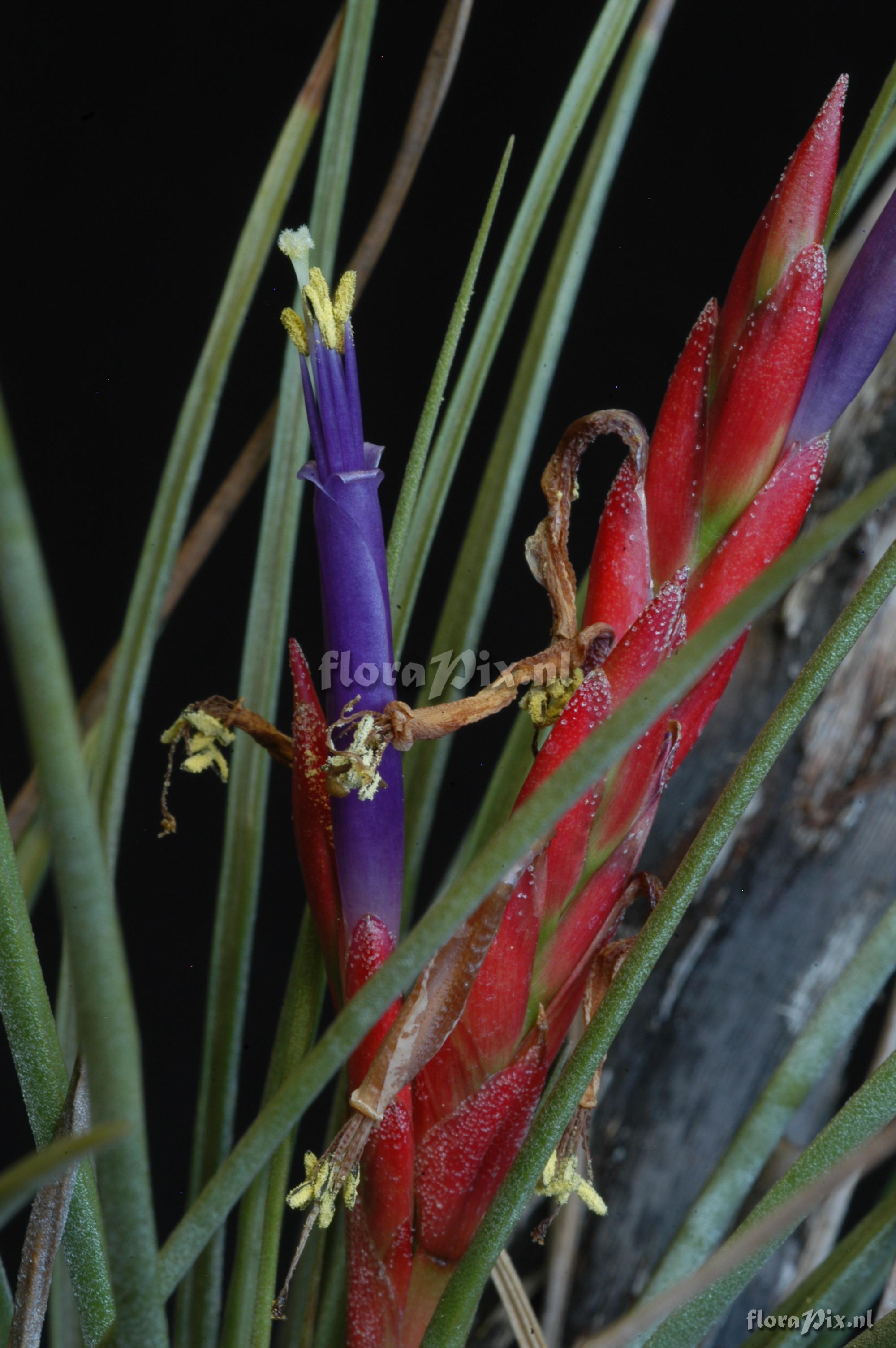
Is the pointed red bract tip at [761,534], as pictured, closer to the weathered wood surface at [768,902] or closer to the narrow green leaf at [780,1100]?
the narrow green leaf at [780,1100]

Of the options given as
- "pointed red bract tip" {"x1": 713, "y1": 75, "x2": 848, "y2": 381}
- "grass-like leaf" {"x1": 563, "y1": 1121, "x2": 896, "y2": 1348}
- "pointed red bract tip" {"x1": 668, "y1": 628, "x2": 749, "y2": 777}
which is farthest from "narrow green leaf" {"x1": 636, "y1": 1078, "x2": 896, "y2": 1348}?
"pointed red bract tip" {"x1": 713, "y1": 75, "x2": 848, "y2": 381}

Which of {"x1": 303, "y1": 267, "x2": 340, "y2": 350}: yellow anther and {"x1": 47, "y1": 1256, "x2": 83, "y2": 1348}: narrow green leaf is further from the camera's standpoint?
{"x1": 47, "y1": 1256, "x2": 83, "y2": 1348}: narrow green leaf

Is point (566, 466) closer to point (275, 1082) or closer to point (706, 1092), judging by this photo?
point (275, 1082)

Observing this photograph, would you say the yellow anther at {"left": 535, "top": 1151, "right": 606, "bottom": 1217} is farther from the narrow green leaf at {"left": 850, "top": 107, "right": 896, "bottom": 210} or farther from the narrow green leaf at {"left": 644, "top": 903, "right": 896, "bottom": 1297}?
the narrow green leaf at {"left": 850, "top": 107, "right": 896, "bottom": 210}

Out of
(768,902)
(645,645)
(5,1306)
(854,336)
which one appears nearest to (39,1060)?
(5,1306)

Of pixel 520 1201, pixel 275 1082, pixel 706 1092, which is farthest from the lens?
pixel 706 1092

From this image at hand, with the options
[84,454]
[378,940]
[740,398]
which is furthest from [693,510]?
[84,454]

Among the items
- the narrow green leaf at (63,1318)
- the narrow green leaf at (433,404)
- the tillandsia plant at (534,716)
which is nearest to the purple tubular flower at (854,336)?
the tillandsia plant at (534,716)
